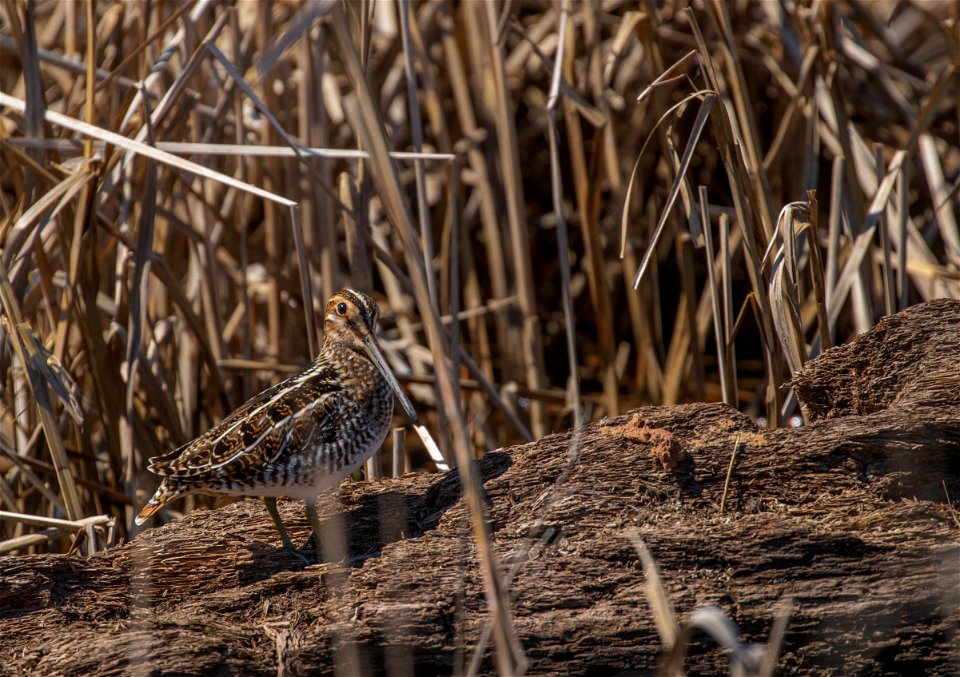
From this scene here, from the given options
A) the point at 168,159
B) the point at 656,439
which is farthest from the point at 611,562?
the point at 168,159

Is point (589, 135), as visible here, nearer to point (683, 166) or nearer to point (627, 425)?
point (683, 166)

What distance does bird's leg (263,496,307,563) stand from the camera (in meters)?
3.02

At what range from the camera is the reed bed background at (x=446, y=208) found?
3711mm

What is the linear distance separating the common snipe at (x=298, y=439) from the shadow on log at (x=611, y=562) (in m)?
0.16

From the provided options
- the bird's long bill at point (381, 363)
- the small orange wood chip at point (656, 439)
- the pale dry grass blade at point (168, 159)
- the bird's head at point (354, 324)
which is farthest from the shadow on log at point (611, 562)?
the pale dry grass blade at point (168, 159)

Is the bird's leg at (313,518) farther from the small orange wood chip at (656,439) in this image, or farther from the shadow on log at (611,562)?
the small orange wood chip at (656,439)

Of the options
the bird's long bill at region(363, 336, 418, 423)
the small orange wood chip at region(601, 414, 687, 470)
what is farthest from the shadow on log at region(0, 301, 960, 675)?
the bird's long bill at region(363, 336, 418, 423)

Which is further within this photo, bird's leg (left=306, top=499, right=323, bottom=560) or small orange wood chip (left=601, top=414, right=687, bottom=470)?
bird's leg (left=306, top=499, right=323, bottom=560)

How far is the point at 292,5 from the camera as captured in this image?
555 cm

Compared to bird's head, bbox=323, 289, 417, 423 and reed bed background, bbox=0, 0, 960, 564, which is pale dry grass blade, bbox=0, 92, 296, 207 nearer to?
reed bed background, bbox=0, 0, 960, 564

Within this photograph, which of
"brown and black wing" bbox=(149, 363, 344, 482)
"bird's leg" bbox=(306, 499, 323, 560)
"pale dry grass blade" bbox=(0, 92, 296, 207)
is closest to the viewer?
"bird's leg" bbox=(306, 499, 323, 560)

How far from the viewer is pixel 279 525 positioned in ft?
10.3

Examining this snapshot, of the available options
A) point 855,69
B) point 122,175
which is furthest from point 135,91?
point 855,69

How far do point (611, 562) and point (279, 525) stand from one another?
104 centimetres
